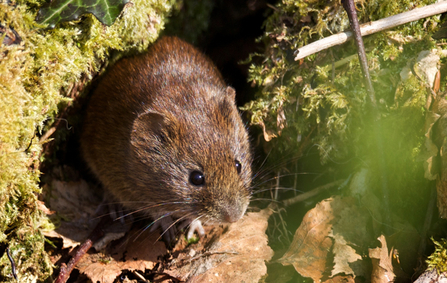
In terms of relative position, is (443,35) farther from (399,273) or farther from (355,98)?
(399,273)

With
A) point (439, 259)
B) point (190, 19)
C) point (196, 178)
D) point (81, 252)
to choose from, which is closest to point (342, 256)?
point (439, 259)

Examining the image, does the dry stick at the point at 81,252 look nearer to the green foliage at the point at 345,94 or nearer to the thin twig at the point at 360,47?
the green foliage at the point at 345,94

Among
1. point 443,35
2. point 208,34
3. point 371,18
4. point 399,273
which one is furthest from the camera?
point 208,34

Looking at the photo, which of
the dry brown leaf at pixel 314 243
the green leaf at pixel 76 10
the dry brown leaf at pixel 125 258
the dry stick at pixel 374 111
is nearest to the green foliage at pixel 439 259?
the dry stick at pixel 374 111

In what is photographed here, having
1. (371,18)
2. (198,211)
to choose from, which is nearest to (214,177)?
(198,211)

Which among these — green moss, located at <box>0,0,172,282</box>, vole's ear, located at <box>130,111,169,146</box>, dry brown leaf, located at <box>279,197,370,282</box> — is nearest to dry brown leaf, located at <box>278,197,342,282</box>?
dry brown leaf, located at <box>279,197,370,282</box>

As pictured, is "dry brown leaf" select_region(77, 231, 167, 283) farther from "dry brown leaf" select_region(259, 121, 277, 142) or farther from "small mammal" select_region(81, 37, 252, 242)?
"dry brown leaf" select_region(259, 121, 277, 142)
